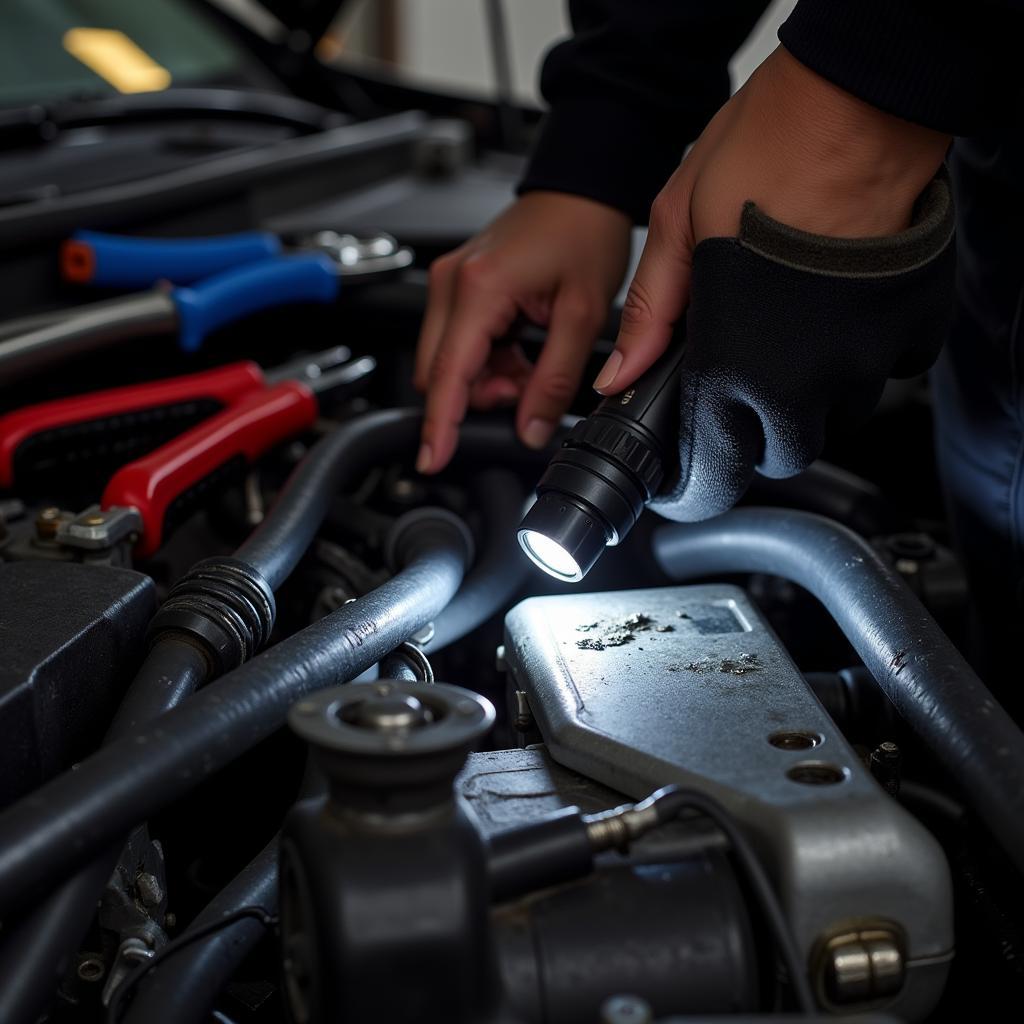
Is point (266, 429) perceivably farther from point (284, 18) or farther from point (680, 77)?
point (284, 18)

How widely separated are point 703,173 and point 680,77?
33 centimetres

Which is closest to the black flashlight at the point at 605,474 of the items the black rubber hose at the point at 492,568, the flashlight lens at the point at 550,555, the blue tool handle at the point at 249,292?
the flashlight lens at the point at 550,555

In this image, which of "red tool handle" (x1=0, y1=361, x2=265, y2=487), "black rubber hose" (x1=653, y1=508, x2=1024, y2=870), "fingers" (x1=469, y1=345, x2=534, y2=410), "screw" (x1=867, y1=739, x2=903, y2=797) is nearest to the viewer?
"black rubber hose" (x1=653, y1=508, x2=1024, y2=870)

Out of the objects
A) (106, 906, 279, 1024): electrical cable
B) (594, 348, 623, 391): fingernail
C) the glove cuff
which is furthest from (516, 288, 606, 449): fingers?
(106, 906, 279, 1024): electrical cable

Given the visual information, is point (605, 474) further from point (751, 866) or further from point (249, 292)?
point (249, 292)

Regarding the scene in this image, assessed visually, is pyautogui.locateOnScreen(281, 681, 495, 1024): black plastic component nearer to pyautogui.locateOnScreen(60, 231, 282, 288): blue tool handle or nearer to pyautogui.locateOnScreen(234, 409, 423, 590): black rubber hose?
pyautogui.locateOnScreen(234, 409, 423, 590): black rubber hose

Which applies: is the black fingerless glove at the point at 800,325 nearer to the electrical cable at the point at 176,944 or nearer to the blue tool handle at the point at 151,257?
the electrical cable at the point at 176,944

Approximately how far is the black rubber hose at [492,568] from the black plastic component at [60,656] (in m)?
0.23

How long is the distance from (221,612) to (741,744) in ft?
0.97

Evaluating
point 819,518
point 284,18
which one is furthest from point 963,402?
point 284,18

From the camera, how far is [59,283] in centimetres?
117

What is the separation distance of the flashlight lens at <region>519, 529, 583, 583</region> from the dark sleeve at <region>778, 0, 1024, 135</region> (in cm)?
32

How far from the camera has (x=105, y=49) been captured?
170 centimetres

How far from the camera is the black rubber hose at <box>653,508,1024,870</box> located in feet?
1.98
